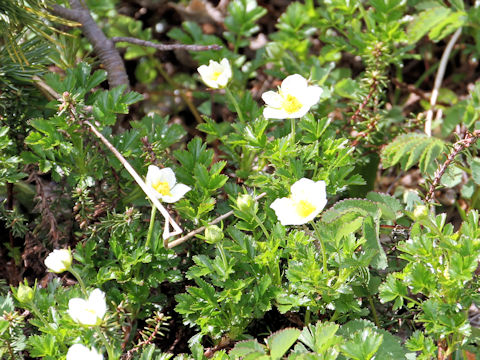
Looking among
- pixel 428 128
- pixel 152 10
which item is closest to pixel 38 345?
pixel 428 128

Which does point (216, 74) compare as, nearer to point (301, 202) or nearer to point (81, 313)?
point (301, 202)

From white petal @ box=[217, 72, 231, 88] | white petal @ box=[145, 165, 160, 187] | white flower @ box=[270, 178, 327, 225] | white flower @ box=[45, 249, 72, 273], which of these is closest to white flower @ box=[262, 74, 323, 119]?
white petal @ box=[217, 72, 231, 88]

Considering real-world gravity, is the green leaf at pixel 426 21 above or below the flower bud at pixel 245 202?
below

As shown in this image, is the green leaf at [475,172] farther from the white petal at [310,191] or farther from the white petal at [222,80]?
the white petal at [222,80]

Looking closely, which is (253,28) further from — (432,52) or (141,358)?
(141,358)

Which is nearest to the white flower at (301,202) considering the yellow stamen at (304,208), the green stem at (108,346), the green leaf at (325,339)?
the yellow stamen at (304,208)

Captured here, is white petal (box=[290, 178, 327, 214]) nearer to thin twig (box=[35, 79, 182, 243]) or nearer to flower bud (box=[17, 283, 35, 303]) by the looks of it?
thin twig (box=[35, 79, 182, 243])
